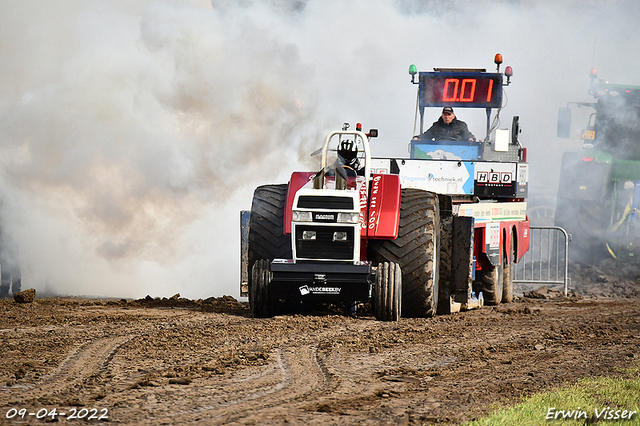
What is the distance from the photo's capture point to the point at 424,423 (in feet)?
15.1

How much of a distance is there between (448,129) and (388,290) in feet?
19.8

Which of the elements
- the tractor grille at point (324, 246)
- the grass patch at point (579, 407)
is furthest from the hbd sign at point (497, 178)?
the grass patch at point (579, 407)

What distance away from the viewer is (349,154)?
10.2m

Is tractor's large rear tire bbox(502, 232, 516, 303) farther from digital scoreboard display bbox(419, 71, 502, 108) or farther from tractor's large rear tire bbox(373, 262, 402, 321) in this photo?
tractor's large rear tire bbox(373, 262, 402, 321)

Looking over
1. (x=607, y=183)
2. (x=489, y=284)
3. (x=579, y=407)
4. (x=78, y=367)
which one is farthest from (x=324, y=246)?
(x=607, y=183)

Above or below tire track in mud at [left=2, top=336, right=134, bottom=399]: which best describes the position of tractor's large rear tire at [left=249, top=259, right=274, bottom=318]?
above

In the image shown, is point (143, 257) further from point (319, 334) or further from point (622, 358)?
point (622, 358)

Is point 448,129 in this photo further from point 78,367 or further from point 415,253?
point 78,367

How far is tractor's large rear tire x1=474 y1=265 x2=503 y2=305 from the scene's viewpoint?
40.8ft

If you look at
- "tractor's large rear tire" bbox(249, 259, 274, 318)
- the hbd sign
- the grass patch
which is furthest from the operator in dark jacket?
the grass patch

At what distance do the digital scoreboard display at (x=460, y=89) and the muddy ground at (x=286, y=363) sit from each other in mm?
4906

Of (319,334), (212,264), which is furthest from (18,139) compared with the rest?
(319,334)

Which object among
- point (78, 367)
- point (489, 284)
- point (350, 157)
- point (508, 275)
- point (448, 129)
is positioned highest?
point (448, 129)

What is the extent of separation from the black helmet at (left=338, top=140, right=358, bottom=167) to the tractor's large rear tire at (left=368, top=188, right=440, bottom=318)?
1055 mm
